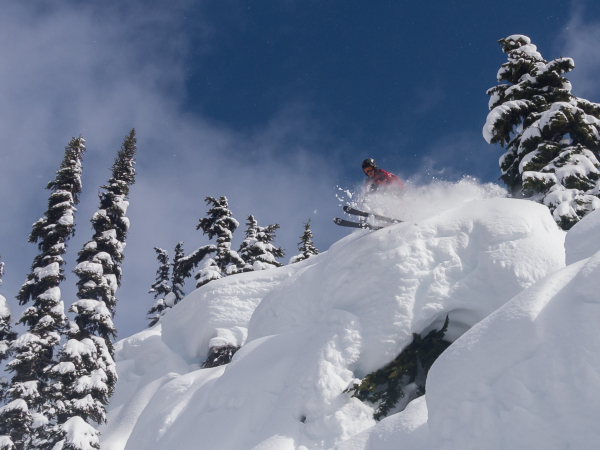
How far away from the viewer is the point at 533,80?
52.7ft

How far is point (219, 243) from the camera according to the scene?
91.1ft

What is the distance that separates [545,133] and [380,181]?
6.73 meters

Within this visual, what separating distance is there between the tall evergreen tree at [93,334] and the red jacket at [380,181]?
12074 millimetres

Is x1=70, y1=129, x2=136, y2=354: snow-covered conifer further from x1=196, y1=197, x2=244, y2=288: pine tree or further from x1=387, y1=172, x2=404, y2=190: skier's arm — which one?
x1=387, y1=172, x2=404, y2=190: skier's arm

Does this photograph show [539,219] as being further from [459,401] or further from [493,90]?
[493,90]

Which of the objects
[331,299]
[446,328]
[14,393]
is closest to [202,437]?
[331,299]

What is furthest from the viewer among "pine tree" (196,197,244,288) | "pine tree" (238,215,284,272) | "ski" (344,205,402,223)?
"pine tree" (238,215,284,272)

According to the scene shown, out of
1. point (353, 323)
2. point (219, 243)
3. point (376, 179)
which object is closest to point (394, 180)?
point (376, 179)

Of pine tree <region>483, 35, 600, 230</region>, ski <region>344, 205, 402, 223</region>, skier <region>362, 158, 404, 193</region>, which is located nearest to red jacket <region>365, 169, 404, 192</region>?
skier <region>362, 158, 404, 193</region>

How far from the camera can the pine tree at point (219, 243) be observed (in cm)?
2614

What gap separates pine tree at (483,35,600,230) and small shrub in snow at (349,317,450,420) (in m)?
6.87

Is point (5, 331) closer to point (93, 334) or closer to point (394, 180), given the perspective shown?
point (93, 334)

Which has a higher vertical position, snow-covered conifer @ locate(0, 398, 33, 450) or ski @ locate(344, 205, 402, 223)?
ski @ locate(344, 205, 402, 223)

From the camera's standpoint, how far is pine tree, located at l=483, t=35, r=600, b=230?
12.5 meters
